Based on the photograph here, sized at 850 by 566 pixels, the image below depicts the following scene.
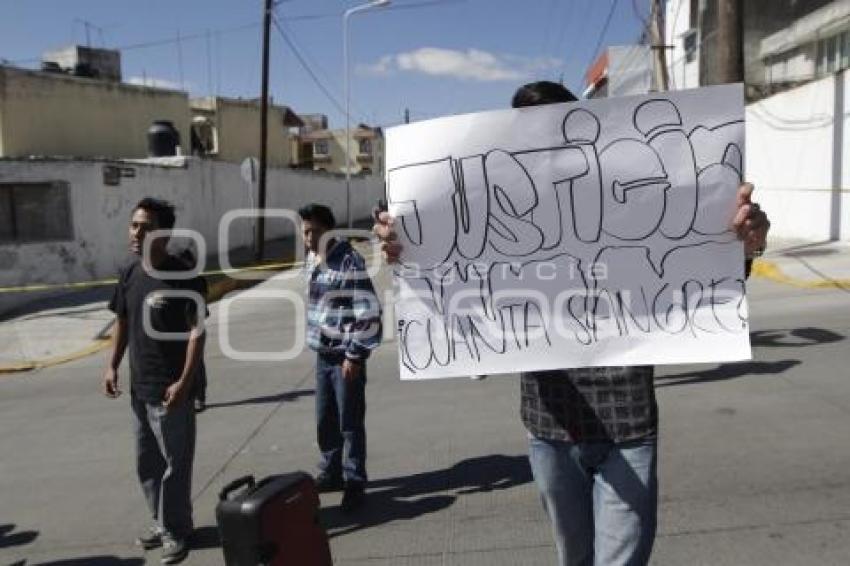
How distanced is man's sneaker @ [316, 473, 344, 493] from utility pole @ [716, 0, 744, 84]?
9.82 meters

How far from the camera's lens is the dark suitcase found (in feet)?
9.89

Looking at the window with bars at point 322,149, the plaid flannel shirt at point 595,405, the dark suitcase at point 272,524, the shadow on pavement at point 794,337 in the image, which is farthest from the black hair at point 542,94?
the window with bars at point 322,149

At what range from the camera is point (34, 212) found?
16.9 m

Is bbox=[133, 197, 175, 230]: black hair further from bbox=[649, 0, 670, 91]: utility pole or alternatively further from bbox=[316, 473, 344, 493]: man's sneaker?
bbox=[649, 0, 670, 91]: utility pole

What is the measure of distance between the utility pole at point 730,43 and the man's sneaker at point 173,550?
10.8 m

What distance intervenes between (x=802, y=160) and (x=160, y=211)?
1691 cm

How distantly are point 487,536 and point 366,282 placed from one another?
1541 mm

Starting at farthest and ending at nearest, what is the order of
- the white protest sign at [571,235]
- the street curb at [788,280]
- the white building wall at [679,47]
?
the white building wall at [679,47]
the street curb at [788,280]
the white protest sign at [571,235]

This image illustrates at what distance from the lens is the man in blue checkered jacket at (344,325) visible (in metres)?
4.70

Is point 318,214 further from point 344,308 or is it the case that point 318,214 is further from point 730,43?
point 730,43

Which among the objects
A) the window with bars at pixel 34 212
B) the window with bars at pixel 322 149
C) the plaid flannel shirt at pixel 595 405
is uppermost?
the window with bars at pixel 322 149

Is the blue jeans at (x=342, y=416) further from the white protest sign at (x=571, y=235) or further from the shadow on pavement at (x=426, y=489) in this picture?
the white protest sign at (x=571, y=235)

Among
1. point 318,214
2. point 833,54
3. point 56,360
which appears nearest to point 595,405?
point 318,214

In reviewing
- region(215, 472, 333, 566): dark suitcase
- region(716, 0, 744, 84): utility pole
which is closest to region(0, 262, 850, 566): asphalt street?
region(215, 472, 333, 566): dark suitcase
